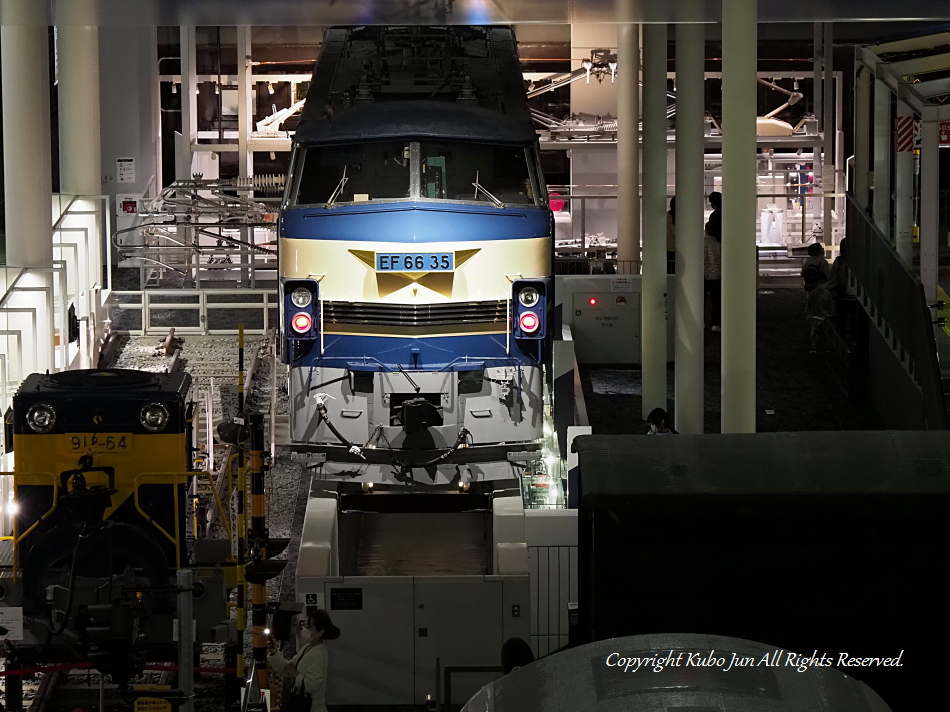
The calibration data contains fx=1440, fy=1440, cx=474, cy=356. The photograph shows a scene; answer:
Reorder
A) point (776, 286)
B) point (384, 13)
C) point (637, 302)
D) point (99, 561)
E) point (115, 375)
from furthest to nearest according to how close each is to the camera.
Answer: point (776, 286)
point (637, 302)
point (384, 13)
point (115, 375)
point (99, 561)

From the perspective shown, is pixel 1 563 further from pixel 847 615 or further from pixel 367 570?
pixel 847 615

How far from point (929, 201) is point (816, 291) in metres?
3.22

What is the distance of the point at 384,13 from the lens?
13.2m

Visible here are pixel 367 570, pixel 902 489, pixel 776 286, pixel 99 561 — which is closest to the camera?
pixel 902 489

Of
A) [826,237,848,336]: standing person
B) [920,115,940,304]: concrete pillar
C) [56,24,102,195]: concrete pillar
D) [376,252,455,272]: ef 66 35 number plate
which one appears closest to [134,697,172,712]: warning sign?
[376,252,455,272]: ef 66 35 number plate

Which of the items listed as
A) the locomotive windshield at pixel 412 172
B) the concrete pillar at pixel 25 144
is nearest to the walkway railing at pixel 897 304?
the locomotive windshield at pixel 412 172

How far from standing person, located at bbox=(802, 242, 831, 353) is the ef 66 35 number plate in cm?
589

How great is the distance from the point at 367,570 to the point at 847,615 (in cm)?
542

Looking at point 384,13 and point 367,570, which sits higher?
point 384,13

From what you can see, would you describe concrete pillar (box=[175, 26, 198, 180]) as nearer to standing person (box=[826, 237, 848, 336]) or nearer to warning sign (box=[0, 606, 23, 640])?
standing person (box=[826, 237, 848, 336])

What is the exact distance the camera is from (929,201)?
12.9 metres

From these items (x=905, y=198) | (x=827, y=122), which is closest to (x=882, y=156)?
(x=905, y=198)

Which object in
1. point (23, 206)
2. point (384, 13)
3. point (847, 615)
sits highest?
point (384, 13)

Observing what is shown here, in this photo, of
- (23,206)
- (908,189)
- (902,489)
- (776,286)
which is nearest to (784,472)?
(902,489)
